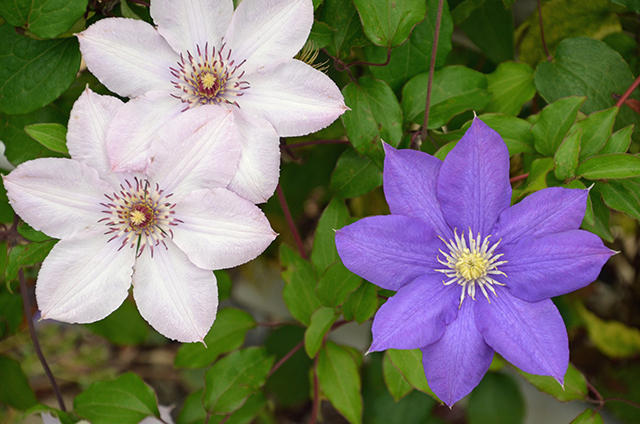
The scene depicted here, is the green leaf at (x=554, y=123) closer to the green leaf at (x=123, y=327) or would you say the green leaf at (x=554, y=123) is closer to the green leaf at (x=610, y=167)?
the green leaf at (x=610, y=167)

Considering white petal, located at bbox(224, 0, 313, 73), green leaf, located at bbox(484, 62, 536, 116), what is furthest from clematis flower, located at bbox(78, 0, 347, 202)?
green leaf, located at bbox(484, 62, 536, 116)

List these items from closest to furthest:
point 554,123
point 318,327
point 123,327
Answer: point 554,123 < point 318,327 < point 123,327

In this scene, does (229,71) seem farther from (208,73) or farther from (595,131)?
(595,131)

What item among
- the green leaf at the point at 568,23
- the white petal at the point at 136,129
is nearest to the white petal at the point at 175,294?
the white petal at the point at 136,129

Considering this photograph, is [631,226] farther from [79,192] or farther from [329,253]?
[79,192]

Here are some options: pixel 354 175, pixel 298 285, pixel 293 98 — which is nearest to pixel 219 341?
pixel 298 285

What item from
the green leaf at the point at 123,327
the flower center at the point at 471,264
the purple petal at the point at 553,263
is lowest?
the green leaf at the point at 123,327
